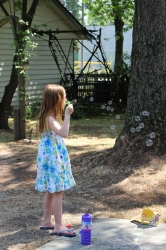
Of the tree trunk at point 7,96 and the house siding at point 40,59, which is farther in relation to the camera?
the house siding at point 40,59

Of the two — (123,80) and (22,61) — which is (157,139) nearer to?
(22,61)

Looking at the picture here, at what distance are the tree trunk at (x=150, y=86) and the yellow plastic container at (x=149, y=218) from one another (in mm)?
2229

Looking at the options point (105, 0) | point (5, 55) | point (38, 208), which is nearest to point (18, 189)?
point (38, 208)

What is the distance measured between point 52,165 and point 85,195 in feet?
5.91

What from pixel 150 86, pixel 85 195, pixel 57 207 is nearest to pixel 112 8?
pixel 150 86

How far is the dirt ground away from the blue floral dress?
54 centimetres

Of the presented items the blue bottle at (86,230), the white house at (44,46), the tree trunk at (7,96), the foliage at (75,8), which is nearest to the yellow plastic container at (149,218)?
the blue bottle at (86,230)

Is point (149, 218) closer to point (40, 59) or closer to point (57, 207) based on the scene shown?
point (57, 207)

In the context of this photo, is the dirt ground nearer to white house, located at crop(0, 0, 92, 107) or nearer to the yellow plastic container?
the yellow plastic container

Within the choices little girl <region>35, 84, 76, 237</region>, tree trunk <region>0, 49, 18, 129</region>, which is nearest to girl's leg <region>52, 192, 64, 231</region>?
little girl <region>35, 84, 76, 237</region>

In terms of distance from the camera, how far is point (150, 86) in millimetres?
7277

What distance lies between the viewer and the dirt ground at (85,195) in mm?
5094

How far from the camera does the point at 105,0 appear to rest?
1886cm

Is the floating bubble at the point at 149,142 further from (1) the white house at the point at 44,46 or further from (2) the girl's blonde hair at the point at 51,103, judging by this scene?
(1) the white house at the point at 44,46
